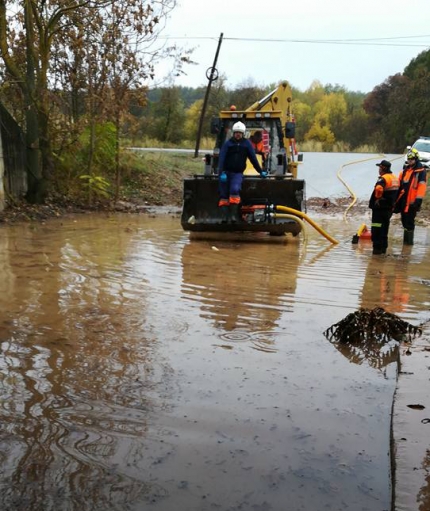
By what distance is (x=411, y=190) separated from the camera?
10.2 meters

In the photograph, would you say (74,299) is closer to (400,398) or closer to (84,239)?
(400,398)

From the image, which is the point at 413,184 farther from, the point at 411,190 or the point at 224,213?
the point at 224,213

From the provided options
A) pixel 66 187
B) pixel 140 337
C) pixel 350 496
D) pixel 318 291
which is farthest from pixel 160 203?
pixel 350 496

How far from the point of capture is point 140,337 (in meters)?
4.91

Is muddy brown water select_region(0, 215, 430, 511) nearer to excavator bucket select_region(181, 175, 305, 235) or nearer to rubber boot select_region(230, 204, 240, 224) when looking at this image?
excavator bucket select_region(181, 175, 305, 235)

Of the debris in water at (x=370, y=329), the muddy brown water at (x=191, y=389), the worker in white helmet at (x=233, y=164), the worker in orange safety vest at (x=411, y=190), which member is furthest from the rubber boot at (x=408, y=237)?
the debris in water at (x=370, y=329)

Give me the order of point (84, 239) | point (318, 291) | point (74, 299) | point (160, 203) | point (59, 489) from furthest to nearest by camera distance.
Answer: point (160, 203), point (84, 239), point (318, 291), point (74, 299), point (59, 489)

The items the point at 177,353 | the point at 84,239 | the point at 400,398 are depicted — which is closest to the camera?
the point at 400,398

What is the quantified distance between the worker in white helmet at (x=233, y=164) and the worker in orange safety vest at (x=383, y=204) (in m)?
2.11

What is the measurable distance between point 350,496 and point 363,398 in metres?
1.17

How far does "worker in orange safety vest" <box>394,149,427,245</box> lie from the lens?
1010 centimetres

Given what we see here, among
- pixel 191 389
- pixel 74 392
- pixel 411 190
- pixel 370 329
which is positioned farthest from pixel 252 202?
pixel 74 392

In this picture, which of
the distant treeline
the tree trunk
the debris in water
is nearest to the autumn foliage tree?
the tree trunk

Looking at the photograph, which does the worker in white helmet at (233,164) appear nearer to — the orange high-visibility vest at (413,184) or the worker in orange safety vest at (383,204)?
the worker in orange safety vest at (383,204)
